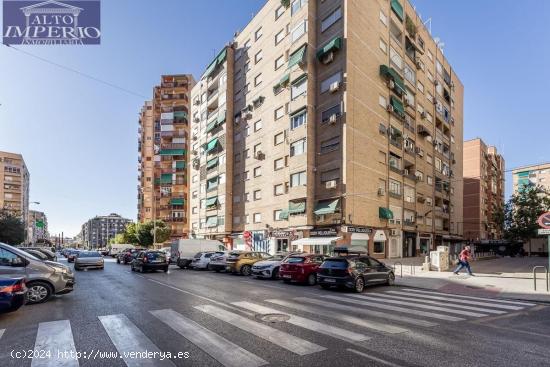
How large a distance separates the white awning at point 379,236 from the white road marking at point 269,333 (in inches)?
971

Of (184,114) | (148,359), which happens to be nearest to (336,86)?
(148,359)

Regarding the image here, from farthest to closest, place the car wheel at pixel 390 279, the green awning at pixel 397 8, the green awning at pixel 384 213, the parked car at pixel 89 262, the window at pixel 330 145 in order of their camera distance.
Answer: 1. the green awning at pixel 397 8
2. the green awning at pixel 384 213
3. the window at pixel 330 145
4. the parked car at pixel 89 262
5. the car wheel at pixel 390 279

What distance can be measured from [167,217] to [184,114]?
19650mm

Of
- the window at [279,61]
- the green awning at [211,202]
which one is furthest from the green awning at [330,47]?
the green awning at [211,202]

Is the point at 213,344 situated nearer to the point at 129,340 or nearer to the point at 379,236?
the point at 129,340

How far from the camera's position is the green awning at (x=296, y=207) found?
30688mm

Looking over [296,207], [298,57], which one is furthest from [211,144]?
[296,207]

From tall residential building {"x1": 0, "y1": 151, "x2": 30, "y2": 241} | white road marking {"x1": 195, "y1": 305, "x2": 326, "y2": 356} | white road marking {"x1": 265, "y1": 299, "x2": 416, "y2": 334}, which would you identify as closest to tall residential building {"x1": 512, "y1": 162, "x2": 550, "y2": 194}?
white road marking {"x1": 265, "y1": 299, "x2": 416, "y2": 334}

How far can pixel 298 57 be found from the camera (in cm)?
3206

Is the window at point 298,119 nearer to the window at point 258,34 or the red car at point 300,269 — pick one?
the window at point 258,34

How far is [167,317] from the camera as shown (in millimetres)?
7730

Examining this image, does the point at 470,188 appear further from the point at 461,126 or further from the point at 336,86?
the point at 336,86

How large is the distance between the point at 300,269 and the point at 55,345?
10.9 m

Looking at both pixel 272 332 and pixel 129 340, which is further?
pixel 272 332
